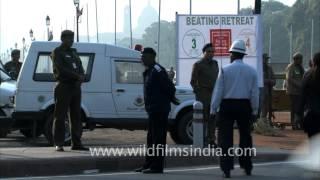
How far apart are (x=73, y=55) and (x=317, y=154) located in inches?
186

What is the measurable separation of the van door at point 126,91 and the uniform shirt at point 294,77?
17.6 feet

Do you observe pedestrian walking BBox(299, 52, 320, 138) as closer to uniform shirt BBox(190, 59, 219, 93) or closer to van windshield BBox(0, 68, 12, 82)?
uniform shirt BBox(190, 59, 219, 93)

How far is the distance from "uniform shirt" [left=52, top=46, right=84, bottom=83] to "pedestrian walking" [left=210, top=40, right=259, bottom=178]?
9.36 ft

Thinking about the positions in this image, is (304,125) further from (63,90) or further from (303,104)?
(63,90)

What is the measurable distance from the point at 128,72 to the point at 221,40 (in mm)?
4361

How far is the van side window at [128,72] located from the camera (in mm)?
14820

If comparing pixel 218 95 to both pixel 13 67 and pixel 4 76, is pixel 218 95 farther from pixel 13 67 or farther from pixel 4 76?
pixel 13 67

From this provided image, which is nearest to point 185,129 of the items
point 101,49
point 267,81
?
point 101,49

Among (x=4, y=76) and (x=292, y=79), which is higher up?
(x=4, y=76)

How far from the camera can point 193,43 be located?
18.4 m

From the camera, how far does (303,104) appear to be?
932cm

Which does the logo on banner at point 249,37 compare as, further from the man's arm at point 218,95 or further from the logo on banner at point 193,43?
the man's arm at point 218,95

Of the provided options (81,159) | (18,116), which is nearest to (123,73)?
(18,116)

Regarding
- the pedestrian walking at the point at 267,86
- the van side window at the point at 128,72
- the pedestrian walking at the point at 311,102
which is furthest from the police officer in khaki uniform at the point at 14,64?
the pedestrian walking at the point at 311,102
